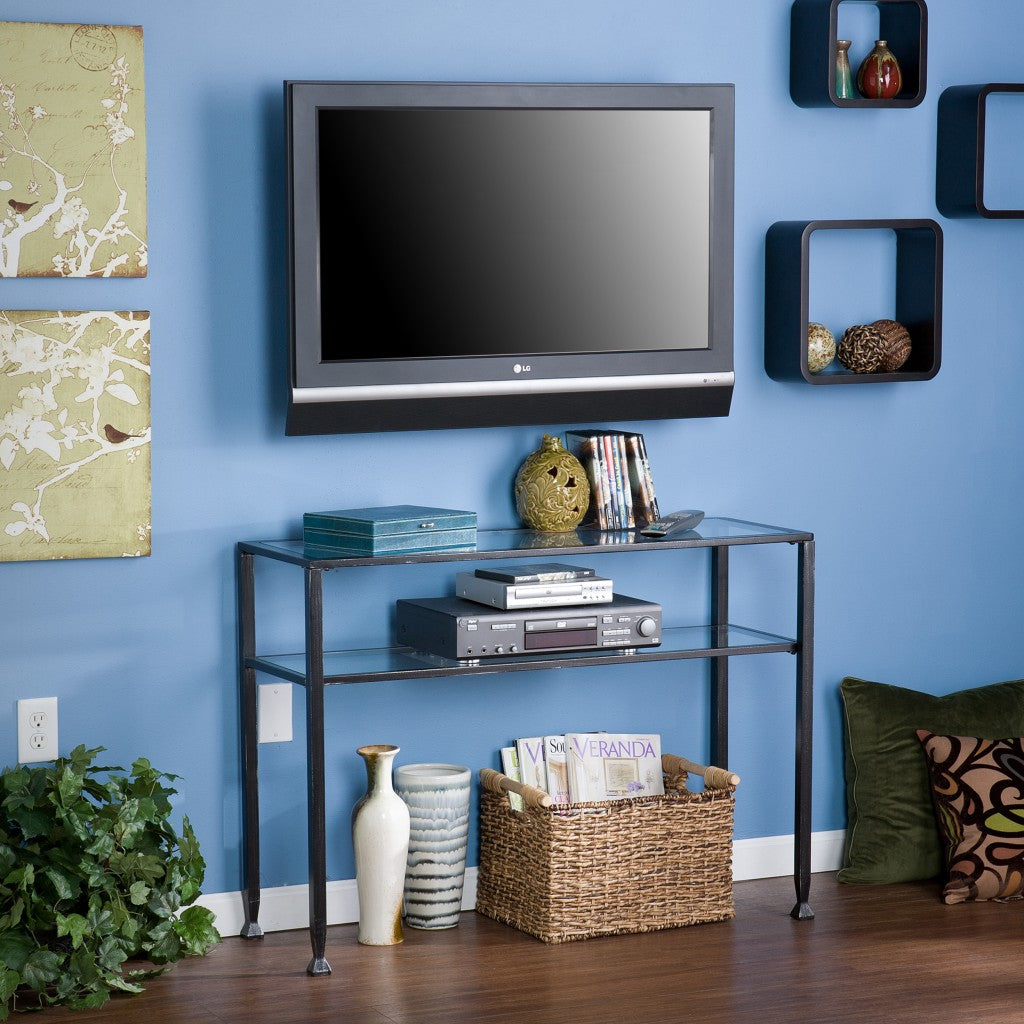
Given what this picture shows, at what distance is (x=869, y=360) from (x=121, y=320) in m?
1.60

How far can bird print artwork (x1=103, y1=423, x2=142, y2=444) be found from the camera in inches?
127

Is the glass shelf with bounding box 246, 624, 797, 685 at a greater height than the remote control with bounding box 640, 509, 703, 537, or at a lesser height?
lesser

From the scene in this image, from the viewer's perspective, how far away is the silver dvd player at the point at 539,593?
10.7 feet

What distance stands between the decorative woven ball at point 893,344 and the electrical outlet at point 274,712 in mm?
1468

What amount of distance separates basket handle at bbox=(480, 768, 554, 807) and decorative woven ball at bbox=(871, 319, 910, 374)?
3.93ft

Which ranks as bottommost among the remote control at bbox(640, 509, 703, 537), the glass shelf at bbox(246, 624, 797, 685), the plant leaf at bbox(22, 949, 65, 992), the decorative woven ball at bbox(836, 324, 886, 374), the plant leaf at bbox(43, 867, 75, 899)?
the plant leaf at bbox(22, 949, 65, 992)

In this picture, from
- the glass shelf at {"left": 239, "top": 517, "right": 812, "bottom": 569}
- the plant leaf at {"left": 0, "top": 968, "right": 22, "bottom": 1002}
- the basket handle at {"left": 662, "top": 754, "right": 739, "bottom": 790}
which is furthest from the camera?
the basket handle at {"left": 662, "top": 754, "right": 739, "bottom": 790}

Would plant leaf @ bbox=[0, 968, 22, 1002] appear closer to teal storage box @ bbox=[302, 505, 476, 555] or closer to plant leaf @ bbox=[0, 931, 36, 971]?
plant leaf @ bbox=[0, 931, 36, 971]

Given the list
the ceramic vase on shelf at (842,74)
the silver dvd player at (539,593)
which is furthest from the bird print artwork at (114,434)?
the ceramic vase on shelf at (842,74)

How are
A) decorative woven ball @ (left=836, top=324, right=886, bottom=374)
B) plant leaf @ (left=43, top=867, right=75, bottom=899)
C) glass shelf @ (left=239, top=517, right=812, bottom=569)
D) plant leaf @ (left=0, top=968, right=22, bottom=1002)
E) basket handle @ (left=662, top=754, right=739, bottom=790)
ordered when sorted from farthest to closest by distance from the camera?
decorative woven ball @ (left=836, top=324, right=886, bottom=374)
basket handle @ (left=662, top=754, right=739, bottom=790)
glass shelf @ (left=239, top=517, right=812, bottom=569)
plant leaf @ (left=43, top=867, right=75, bottom=899)
plant leaf @ (left=0, top=968, right=22, bottom=1002)

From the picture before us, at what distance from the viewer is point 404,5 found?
3.39 meters

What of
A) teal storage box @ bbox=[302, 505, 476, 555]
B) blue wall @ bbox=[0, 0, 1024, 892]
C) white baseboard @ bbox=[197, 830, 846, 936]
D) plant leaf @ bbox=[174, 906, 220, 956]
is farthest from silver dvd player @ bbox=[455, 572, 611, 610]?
plant leaf @ bbox=[174, 906, 220, 956]

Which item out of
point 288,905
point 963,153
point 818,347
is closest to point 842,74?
point 963,153

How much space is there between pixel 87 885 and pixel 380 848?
0.55m
